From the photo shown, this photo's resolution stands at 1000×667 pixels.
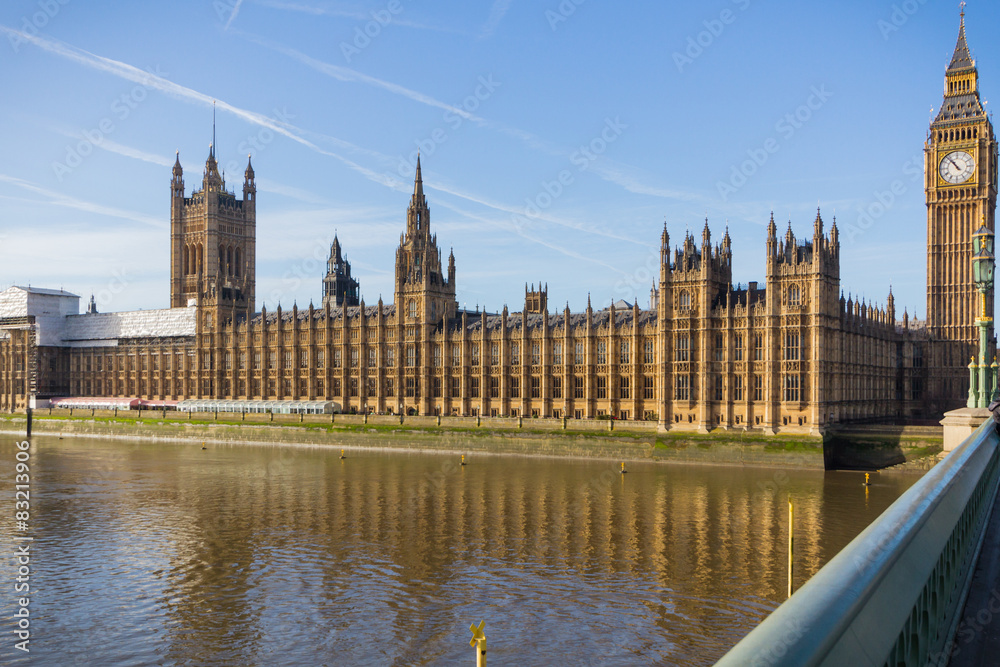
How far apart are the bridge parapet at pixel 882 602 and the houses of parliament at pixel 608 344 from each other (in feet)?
243

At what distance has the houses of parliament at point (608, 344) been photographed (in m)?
83.1

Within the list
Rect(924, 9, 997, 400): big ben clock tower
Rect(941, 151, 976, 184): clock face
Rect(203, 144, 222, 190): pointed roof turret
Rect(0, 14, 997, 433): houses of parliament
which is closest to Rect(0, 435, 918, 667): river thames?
Rect(0, 14, 997, 433): houses of parliament

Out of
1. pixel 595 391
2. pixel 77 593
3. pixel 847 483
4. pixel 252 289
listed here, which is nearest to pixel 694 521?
pixel 847 483

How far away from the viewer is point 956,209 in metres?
105

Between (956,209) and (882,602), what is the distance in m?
114

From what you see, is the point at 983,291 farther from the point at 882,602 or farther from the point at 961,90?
the point at 961,90

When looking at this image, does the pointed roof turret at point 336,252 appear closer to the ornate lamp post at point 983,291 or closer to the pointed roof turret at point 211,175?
the pointed roof turret at point 211,175

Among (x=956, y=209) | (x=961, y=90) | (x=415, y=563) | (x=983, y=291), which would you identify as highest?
(x=961, y=90)

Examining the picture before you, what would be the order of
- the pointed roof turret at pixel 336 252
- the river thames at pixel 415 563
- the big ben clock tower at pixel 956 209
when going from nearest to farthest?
1. the river thames at pixel 415 563
2. the big ben clock tower at pixel 956 209
3. the pointed roof turret at pixel 336 252

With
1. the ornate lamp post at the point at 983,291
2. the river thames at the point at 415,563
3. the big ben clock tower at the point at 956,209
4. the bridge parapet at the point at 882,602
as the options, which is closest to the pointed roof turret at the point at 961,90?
the big ben clock tower at the point at 956,209

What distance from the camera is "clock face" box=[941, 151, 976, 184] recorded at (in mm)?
102938

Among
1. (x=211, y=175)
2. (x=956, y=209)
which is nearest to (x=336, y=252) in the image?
(x=211, y=175)

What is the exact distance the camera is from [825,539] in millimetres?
43781

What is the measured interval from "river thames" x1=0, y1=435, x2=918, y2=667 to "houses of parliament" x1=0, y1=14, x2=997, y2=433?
16985 mm
